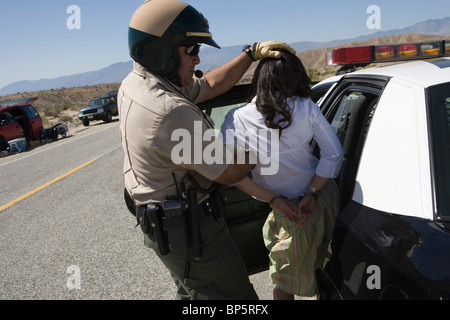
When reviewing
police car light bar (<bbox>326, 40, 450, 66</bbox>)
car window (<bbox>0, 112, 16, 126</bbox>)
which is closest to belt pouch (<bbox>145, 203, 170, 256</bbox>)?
police car light bar (<bbox>326, 40, 450, 66</bbox>)

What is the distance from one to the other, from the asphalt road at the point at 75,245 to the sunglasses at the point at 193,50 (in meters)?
2.02

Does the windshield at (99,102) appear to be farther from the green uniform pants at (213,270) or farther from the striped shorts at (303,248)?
the striped shorts at (303,248)

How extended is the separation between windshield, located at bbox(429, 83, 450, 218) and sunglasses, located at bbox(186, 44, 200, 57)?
1.10 m

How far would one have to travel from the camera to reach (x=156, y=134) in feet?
5.26

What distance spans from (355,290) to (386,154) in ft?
1.89

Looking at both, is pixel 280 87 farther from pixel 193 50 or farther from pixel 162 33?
pixel 162 33

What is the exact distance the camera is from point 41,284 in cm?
363

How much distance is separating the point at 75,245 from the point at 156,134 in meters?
3.47

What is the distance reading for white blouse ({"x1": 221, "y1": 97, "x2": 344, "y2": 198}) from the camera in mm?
1959

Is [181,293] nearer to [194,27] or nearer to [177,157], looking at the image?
[177,157]

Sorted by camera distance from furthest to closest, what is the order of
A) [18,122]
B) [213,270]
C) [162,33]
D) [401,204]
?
[18,122] < [213,270] < [162,33] < [401,204]

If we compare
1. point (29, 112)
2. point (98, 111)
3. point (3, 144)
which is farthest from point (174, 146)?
point (98, 111)

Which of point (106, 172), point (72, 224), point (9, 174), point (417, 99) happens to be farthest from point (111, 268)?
point (9, 174)

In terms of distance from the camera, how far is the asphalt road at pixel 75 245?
11.2ft
